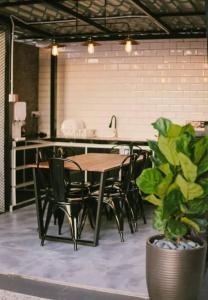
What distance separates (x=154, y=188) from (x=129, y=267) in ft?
5.15

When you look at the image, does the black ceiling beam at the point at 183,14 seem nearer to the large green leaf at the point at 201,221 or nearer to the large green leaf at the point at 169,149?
the large green leaf at the point at 169,149

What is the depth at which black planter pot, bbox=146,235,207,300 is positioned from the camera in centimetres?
339

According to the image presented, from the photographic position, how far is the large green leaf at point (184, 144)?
3.36m

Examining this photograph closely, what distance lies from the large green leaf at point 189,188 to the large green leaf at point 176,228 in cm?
21

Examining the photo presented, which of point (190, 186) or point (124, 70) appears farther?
point (124, 70)

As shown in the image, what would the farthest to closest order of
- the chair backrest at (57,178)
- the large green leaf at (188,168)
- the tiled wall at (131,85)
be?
the tiled wall at (131,85)
the chair backrest at (57,178)
the large green leaf at (188,168)

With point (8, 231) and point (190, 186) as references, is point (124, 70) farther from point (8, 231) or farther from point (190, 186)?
point (190, 186)

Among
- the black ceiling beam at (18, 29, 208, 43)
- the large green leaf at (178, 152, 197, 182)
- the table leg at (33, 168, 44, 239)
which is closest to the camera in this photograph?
the large green leaf at (178, 152, 197, 182)

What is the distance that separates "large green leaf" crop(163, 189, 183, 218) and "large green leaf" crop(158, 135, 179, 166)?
20cm

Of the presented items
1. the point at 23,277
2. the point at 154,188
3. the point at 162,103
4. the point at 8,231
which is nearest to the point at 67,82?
the point at 162,103

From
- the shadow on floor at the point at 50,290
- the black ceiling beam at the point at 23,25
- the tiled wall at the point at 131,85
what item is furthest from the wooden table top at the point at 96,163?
the tiled wall at the point at 131,85

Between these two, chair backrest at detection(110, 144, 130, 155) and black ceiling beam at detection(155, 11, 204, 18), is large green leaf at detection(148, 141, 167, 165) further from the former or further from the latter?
chair backrest at detection(110, 144, 130, 155)

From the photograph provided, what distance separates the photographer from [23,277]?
4469 mm

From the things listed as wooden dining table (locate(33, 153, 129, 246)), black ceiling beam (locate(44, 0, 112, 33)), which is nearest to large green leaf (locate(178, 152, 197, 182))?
wooden dining table (locate(33, 153, 129, 246))
